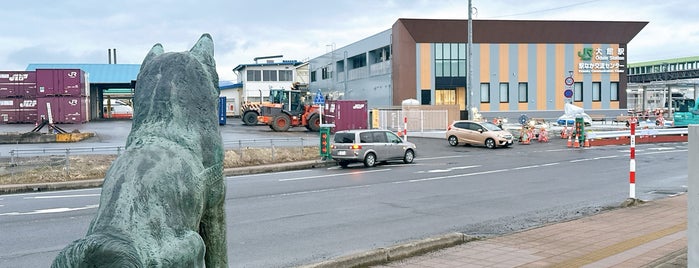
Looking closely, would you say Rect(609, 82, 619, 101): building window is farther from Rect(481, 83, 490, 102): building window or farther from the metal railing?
the metal railing

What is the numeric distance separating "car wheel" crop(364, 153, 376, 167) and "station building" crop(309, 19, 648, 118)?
93.7 feet

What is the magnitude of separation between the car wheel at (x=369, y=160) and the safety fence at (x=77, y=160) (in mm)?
2664

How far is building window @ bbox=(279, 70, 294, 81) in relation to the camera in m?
80.2

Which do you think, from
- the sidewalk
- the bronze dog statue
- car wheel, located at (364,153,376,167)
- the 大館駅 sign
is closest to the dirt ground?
car wheel, located at (364,153,376,167)

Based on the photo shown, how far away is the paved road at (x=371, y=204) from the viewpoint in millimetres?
9578

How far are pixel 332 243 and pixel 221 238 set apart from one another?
18.8 ft

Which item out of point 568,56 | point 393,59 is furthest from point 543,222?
point 568,56

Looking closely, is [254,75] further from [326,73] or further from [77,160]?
[77,160]

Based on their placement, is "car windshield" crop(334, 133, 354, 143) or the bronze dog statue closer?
the bronze dog statue

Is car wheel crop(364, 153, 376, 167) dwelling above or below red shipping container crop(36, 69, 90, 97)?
below

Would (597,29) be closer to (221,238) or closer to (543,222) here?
(543,222)

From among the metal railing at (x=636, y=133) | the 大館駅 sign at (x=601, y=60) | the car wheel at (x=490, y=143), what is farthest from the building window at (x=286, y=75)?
the metal railing at (x=636, y=133)

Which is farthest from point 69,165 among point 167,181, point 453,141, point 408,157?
point 453,141

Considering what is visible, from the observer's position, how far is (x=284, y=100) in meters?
44.8
